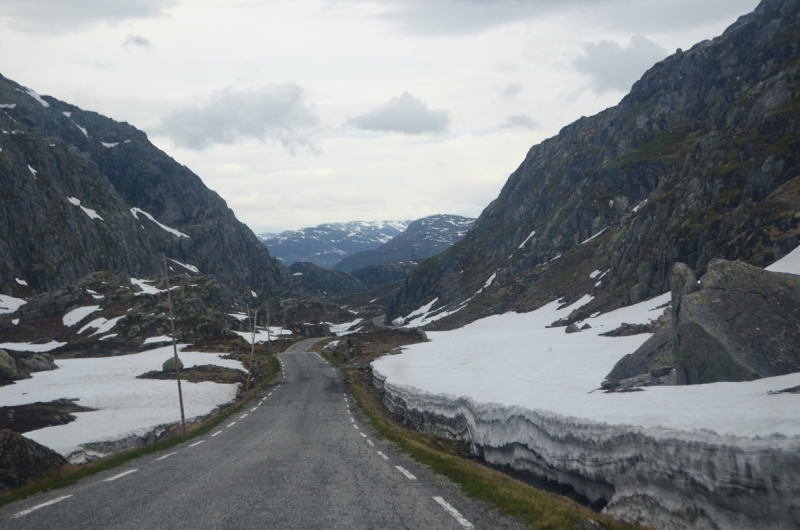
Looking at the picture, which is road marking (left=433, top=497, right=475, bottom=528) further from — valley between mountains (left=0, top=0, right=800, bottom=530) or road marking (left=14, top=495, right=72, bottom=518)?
road marking (left=14, top=495, right=72, bottom=518)

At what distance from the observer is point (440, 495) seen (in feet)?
41.1

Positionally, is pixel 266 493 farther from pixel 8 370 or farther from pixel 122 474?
pixel 8 370

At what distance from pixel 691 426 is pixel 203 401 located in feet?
134

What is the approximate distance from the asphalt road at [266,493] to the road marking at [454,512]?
2 cm

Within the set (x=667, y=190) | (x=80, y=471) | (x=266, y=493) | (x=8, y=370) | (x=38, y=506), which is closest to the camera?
(x=38, y=506)

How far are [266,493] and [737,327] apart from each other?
17.4 meters

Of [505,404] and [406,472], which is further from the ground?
[505,404]

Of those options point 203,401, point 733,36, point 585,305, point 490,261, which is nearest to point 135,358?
point 203,401

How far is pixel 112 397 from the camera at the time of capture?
43.4 m

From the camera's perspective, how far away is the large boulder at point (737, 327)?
1853 centimetres

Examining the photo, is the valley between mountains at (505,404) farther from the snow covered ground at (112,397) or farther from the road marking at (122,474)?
the snow covered ground at (112,397)

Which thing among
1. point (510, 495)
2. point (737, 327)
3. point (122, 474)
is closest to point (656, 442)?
point (510, 495)

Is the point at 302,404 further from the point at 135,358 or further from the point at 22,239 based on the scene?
the point at 22,239

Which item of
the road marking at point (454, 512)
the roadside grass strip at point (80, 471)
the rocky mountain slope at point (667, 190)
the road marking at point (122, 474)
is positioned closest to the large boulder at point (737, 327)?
the road marking at point (454, 512)
